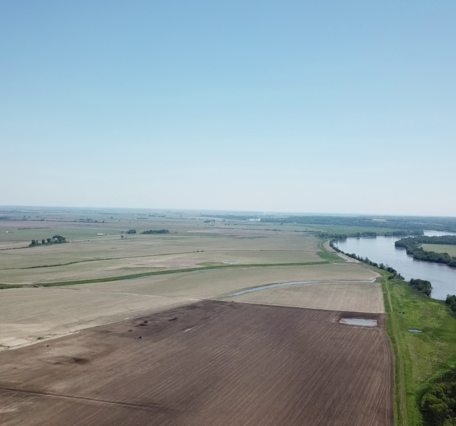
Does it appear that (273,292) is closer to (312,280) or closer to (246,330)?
(312,280)

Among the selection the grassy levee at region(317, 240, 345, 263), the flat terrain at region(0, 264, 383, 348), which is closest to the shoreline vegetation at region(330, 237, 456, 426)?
the flat terrain at region(0, 264, 383, 348)

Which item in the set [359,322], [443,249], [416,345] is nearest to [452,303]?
[359,322]

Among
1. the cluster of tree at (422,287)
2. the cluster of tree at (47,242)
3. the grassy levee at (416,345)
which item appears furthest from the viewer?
the cluster of tree at (47,242)

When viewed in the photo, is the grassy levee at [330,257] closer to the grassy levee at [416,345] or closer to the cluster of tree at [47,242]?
the grassy levee at [416,345]

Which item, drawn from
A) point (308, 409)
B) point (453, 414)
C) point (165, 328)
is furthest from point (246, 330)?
point (453, 414)

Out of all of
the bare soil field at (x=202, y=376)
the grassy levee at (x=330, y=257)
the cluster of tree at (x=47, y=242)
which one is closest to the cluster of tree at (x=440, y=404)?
the bare soil field at (x=202, y=376)

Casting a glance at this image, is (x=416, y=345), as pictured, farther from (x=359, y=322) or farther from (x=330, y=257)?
(x=330, y=257)
